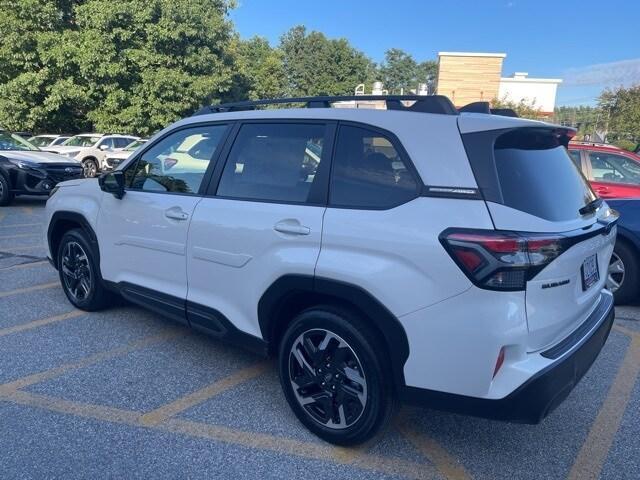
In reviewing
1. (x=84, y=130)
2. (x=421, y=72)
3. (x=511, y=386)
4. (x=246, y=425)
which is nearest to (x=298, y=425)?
(x=246, y=425)

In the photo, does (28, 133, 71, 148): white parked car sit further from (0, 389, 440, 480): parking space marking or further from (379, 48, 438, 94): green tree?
(379, 48, 438, 94): green tree

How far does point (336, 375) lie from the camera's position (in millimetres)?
2691

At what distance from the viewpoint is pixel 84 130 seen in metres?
25.5

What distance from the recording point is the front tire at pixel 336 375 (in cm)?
253

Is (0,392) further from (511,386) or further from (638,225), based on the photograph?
(638,225)

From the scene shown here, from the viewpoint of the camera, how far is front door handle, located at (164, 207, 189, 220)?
3369 millimetres

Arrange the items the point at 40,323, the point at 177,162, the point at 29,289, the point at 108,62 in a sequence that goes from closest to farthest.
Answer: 1. the point at 177,162
2. the point at 40,323
3. the point at 29,289
4. the point at 108,62

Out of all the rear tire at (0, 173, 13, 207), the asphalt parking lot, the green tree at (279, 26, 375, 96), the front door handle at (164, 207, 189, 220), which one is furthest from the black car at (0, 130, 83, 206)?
the green tree at (279, 26, 375, 96)

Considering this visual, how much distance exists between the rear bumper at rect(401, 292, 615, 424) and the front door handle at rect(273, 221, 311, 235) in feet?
3.06

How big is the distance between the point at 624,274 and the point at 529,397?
3.56 m

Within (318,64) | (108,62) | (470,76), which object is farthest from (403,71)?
(108,62)

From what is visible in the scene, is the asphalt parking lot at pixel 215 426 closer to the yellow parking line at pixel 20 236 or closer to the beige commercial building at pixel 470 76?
the yellow parking line at pixel 20 236

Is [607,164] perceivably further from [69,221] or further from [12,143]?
[12,143]

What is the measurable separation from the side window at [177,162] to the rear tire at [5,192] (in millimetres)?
8141
